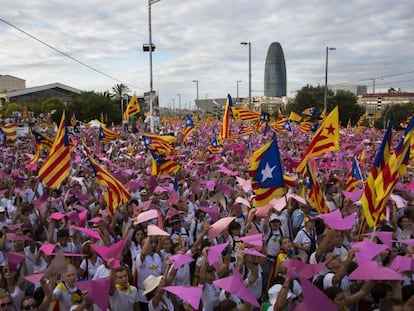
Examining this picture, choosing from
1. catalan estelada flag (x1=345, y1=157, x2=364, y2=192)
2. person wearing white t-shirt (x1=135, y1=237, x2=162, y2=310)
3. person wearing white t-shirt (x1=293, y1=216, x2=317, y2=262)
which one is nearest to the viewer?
person wearing white t-shirt (x1=135, y1=237, x2=162, y2=310)

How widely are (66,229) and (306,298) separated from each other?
12.9 ft

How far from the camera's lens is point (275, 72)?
18325cm

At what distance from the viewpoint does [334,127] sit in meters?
8.78

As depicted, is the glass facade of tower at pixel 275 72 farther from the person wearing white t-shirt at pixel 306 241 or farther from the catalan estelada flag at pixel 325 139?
the person wearing white t-shirt at pixel 306 241

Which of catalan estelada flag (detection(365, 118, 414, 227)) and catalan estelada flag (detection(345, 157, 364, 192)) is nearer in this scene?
catalan estelada flag (detection(365, 118, 414, 227))

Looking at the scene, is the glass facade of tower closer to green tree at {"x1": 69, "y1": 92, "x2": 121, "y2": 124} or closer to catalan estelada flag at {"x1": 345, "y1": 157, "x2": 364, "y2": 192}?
green tree at {"x1": 69, "y1": 92, "x2": 121, "y2": 124}

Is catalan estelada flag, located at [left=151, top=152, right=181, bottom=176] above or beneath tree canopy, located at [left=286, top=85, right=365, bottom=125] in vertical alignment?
beneath

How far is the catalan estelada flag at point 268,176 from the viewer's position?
5.52 m

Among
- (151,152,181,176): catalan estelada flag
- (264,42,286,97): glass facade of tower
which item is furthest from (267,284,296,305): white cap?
(264,42,286,97): glass facade of tower

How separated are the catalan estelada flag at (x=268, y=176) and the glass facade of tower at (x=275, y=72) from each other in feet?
579

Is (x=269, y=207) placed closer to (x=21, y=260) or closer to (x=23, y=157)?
(x=21, y=260)

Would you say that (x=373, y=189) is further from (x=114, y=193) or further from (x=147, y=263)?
(x=114, y=193)

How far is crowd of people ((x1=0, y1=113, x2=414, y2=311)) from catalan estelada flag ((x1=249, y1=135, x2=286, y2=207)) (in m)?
0.53

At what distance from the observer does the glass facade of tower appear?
18038 cm
